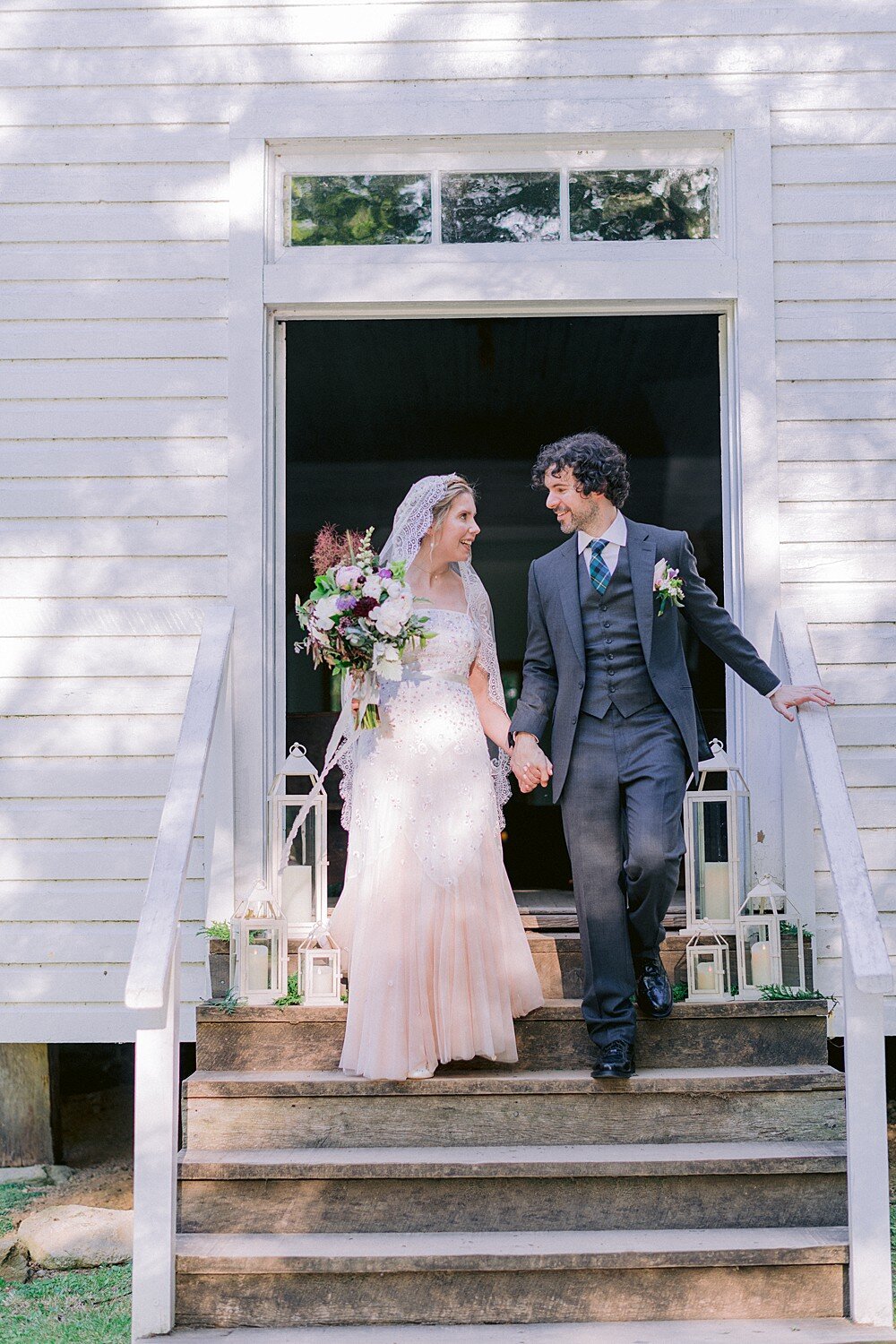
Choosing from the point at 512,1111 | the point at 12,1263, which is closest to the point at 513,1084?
the point at 512,1111

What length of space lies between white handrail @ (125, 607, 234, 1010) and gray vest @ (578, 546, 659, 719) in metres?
1.18

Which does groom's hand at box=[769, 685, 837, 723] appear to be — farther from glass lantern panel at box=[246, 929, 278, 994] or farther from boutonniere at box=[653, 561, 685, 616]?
glass lantern panel at box=[246, 929, 278, 994]

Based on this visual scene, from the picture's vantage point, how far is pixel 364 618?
3953 millimetres

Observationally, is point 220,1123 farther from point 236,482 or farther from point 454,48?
point 454,48

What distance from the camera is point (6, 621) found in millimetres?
4836

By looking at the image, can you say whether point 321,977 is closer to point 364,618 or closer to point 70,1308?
point 364,618

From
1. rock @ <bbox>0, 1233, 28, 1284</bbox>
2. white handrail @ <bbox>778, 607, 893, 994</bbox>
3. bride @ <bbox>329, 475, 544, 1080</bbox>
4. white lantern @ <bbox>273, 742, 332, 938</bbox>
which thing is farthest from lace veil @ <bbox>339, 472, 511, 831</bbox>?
rock @ <bbox>0, 1233, 28, 1284</bbox>


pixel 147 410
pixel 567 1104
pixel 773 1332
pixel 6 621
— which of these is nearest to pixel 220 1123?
pixel 567 1104

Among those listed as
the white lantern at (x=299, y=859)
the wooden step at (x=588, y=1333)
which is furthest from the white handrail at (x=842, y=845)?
the white lantern at (x=299, y=859)

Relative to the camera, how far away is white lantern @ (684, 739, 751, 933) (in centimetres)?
434

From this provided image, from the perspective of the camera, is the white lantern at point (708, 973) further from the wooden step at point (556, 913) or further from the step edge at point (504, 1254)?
the step edge at point (504, 1254)

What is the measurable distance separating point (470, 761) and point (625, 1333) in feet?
5.43

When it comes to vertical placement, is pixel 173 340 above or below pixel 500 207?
below

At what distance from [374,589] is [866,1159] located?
208cm
